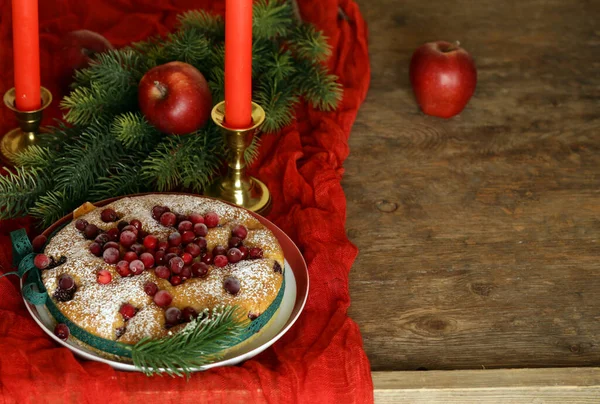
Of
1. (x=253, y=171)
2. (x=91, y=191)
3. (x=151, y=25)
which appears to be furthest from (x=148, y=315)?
(x=151, y=25)

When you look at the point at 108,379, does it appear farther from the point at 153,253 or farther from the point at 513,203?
the point at 513,203

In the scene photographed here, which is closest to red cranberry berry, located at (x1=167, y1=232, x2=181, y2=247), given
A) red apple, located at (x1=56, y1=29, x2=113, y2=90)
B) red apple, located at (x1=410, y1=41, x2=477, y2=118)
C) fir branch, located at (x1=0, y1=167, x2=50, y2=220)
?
fir branch, located at (x1=0, y1=167, x2=50, y2=220)

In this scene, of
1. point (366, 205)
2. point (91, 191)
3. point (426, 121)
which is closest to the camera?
point (91, 191)

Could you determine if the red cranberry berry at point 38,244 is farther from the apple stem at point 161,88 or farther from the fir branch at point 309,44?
the fir branch at point 309,44

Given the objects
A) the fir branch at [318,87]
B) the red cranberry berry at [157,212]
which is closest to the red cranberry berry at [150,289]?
the red cranberry berry at [157,212]

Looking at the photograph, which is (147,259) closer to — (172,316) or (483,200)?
(172,316)

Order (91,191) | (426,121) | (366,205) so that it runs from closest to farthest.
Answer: (91,191) → (366,205) → (426,121)
